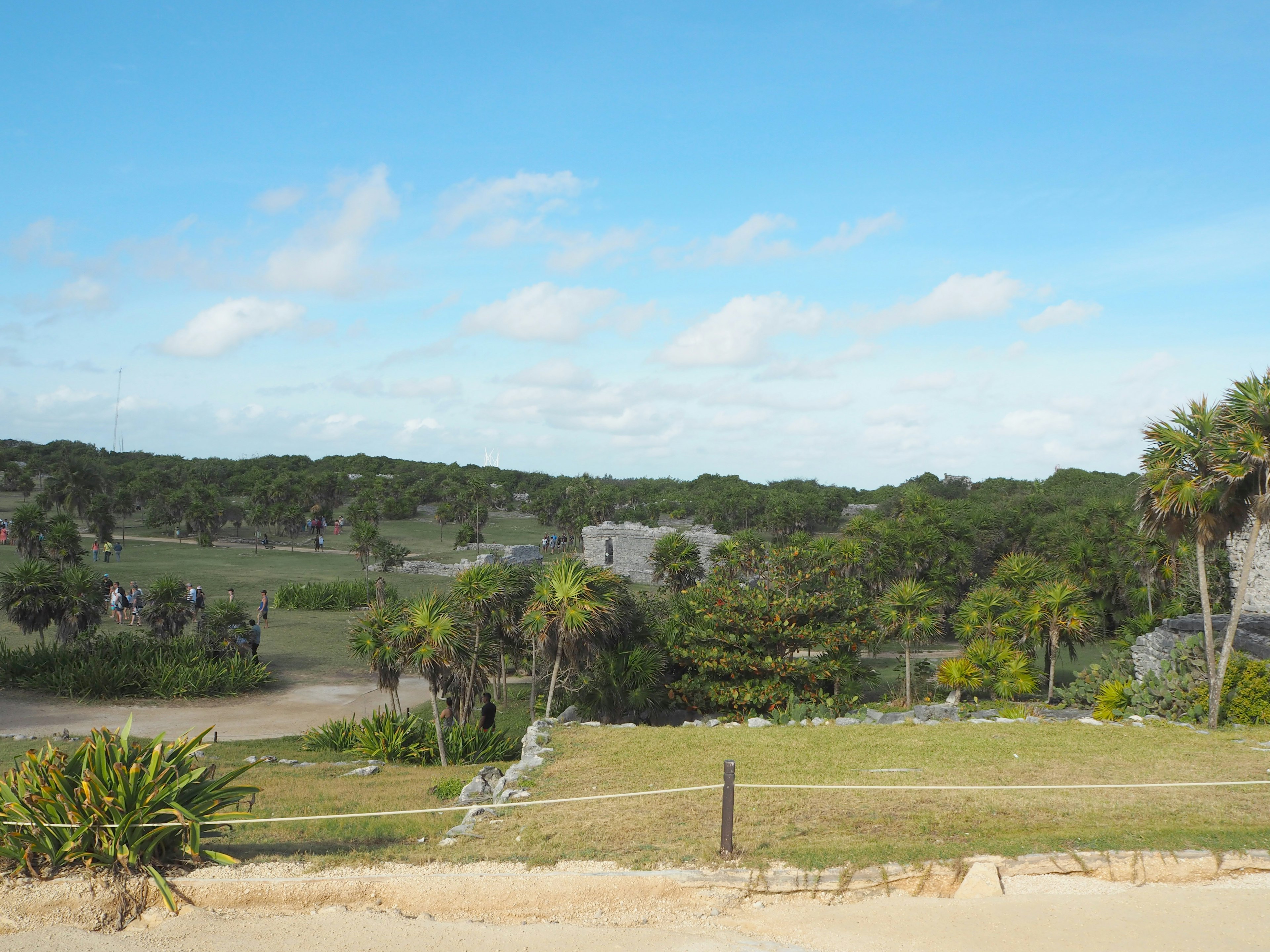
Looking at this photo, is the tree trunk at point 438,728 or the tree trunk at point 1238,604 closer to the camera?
the tree trunk at point 1238,604

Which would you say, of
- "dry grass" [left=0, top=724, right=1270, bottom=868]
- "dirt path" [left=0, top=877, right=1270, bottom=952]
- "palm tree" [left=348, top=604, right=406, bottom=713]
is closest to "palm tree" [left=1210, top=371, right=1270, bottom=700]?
"dry grass" [left=0, top=724, right=1270, bottom=868]

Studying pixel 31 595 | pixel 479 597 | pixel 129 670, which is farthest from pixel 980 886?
pixel 31 595

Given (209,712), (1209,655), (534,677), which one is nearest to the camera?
(1209,655)

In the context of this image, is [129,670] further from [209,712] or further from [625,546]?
[625,546]

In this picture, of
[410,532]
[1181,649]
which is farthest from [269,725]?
[410,532]

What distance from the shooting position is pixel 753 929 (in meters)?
6.25

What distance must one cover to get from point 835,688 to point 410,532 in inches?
2260

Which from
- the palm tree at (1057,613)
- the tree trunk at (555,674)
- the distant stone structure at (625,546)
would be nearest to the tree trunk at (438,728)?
the tree trunk at (555,674)

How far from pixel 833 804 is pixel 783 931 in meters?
2.60

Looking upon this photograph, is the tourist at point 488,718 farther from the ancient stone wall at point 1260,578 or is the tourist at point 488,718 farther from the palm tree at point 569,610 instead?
the ancient stone wall at point 1260,578

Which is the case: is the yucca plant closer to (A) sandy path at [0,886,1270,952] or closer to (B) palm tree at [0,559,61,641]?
(A) sandy path at [0,886,1270,952]

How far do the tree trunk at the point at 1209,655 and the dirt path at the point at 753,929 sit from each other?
7753mm

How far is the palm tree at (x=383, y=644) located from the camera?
15.3 m

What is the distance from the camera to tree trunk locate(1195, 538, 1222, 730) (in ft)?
43.5
